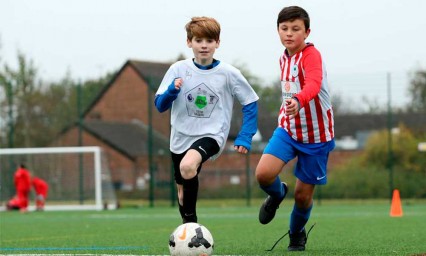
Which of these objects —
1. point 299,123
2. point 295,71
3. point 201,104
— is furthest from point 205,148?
point 295,71

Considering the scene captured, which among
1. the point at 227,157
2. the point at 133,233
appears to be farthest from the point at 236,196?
the point at 133,233

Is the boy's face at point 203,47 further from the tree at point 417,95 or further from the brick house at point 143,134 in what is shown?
the tree at point 417,95

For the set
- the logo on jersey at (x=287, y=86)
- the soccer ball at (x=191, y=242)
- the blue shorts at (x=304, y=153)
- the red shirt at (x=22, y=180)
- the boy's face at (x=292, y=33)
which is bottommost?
the red shirt at (x=22, y=180)

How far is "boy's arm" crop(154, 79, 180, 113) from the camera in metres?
7.49

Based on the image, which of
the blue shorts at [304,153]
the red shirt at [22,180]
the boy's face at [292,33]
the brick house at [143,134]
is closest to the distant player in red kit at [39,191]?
the red shirt at [22,180]

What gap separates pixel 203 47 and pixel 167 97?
50cm

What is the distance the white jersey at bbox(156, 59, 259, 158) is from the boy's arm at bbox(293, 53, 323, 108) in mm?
630

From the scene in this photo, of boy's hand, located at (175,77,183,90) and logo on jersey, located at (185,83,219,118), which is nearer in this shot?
boy's hand, located at (175,77,183,90)

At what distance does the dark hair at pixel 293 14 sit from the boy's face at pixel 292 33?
0.09 ft

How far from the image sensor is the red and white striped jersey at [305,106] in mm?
7695

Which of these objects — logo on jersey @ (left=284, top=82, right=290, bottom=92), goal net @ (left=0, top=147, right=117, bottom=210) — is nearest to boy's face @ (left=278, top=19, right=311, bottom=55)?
logo on jersey @ (left=284, top=82, right=290, bottom=92)

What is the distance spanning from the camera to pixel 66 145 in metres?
32.3

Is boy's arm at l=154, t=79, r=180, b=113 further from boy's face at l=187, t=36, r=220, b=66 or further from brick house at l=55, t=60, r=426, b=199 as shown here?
brick house at l=55, t=60, r=426, b=199

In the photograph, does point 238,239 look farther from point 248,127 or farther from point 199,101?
point 199,101
